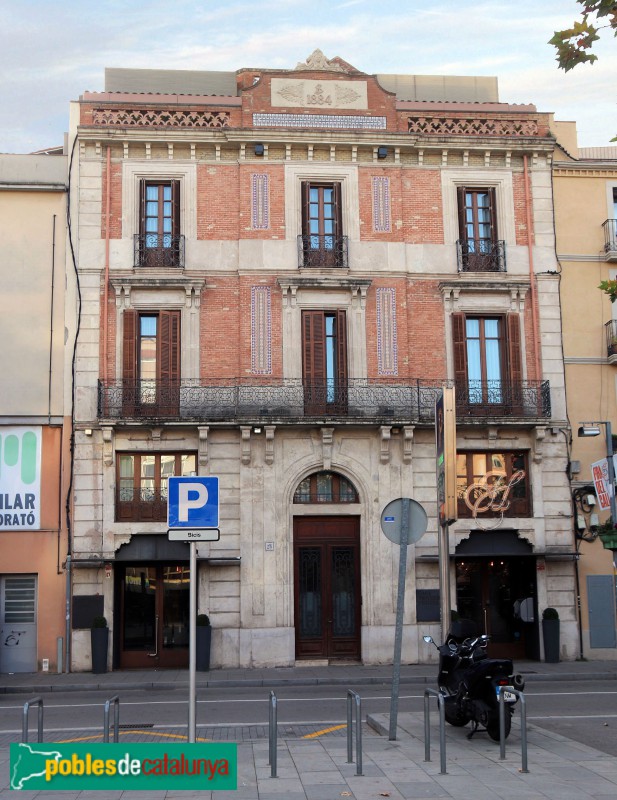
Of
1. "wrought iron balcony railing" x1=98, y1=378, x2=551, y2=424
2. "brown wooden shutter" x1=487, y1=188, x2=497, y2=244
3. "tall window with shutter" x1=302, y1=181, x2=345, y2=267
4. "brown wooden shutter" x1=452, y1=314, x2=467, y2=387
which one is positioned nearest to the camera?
"wrought iron balcony railing" x1=98, y1=378, x2=551, y2=424

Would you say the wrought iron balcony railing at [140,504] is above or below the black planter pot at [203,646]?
above

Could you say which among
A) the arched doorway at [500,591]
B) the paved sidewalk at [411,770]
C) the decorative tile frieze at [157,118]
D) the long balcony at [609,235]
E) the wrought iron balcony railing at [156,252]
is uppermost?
the decorative tile frieze at [157,118]

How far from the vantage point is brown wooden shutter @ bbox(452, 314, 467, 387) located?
2683 cm

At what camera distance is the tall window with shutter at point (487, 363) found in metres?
26.6

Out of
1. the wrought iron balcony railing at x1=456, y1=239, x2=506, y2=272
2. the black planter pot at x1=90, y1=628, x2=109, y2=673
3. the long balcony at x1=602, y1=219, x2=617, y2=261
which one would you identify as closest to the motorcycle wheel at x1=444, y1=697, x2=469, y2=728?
the black planter pot at x1=90, y1=628, x2=109, y2=673

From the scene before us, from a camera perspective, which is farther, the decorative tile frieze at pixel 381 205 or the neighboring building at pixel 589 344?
the decorative tile frieze at pixel 381 205

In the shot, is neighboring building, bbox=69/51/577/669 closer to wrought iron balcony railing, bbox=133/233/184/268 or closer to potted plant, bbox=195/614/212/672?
wrought iron balcony railing, bbox=133/233/184/268

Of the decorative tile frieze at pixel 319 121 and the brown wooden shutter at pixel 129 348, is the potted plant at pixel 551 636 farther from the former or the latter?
the decorative tile frieze at pixel 319 121

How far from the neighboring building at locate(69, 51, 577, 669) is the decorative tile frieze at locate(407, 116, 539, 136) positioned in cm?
7

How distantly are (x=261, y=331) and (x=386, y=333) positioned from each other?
337 cm

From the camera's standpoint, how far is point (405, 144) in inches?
1077

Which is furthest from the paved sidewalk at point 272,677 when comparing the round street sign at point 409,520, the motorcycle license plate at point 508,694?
the round street sign at point 409,520

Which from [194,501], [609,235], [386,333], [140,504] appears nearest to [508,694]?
[194,501]

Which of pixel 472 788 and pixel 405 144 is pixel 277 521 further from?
pixel 472 788
